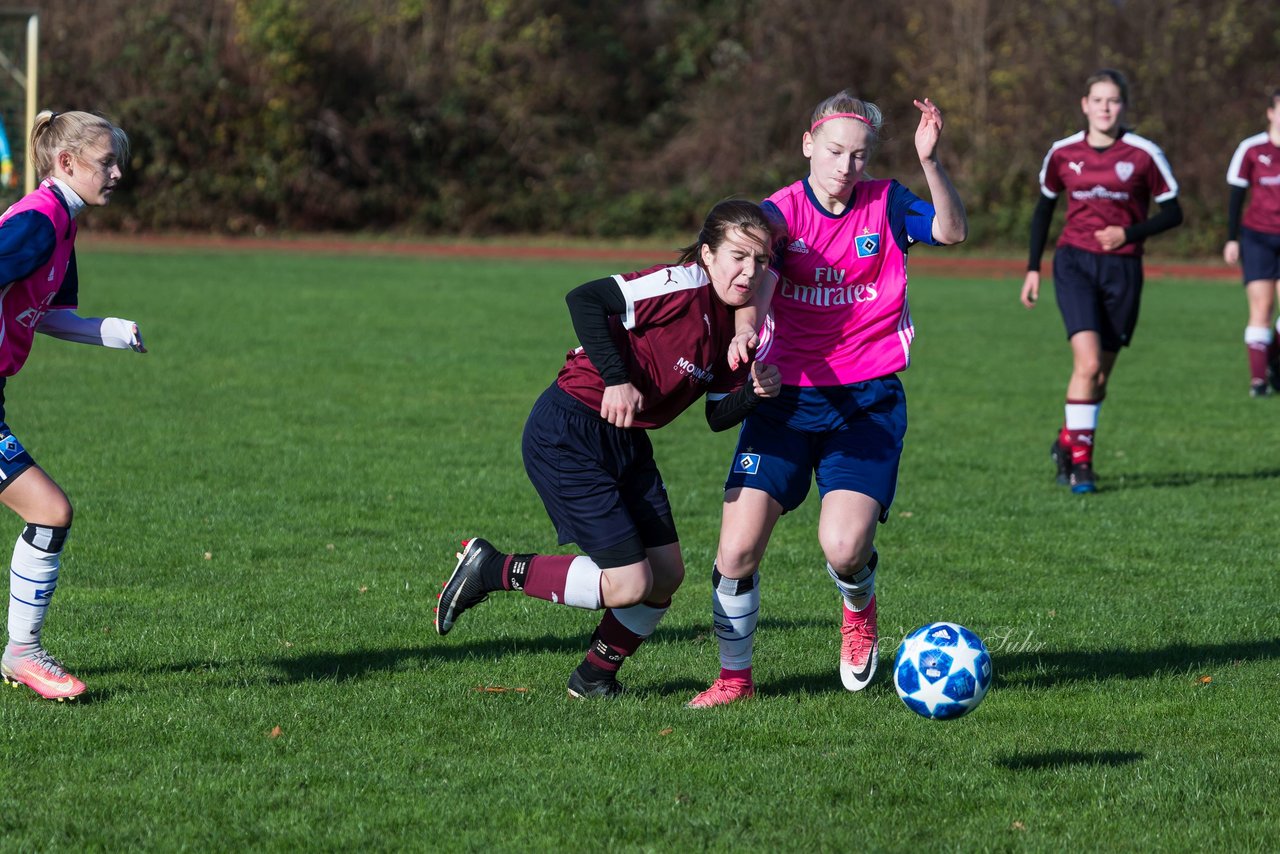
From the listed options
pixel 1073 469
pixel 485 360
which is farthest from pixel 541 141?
pixel 1073 469

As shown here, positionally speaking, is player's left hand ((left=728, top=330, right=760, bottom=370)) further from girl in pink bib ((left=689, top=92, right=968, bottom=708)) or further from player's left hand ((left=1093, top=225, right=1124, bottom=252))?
player's left hand ((left=1093, top=225, right=1124, bottom=252))

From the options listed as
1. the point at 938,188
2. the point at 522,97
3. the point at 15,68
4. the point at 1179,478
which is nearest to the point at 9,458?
the point at 938,188

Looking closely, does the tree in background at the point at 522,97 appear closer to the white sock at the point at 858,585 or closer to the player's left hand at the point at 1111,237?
the player's left hand at the point at 1111,237

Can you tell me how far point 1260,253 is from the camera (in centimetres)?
1306

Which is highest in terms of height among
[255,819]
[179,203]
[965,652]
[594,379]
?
[594,379]

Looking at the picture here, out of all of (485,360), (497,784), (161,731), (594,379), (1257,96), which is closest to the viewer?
(497,784)

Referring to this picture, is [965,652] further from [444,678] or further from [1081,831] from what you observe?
[444,678]

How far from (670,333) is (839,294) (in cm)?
71

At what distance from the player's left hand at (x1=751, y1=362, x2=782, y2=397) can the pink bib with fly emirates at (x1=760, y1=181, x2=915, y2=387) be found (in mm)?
515

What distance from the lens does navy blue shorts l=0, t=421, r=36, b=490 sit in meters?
4.86

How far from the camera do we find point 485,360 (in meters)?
14.9

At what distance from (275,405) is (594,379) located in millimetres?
7275

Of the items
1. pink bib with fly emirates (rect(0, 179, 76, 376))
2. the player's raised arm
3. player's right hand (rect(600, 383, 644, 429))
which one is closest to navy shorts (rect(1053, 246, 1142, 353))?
the player's raised arm

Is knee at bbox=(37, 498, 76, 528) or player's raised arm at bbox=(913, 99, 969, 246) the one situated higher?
player's raised arm at bbox=(913, 99, 969, 246)
